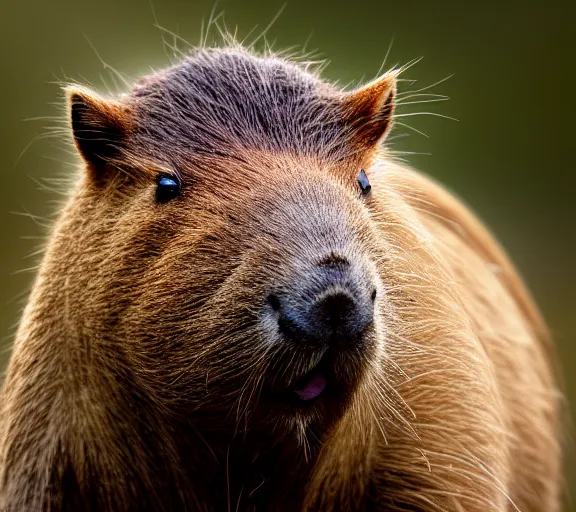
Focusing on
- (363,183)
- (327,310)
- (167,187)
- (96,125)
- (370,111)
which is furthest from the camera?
(370,111)

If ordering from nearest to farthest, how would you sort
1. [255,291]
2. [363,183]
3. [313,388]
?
[255,291], [313,388], [363,183]

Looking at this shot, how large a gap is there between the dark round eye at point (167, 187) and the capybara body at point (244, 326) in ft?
0.05

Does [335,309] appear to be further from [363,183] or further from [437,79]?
[437,79]

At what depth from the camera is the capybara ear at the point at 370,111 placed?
5215 mm

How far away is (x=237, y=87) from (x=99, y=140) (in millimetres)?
711

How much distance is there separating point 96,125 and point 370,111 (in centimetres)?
130

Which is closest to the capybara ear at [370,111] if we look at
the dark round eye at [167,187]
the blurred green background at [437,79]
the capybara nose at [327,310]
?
the dark round eye at [167,187]

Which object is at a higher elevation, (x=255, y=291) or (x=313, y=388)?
(x=255, y=291)

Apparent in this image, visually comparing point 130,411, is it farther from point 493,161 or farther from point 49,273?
point 493,161

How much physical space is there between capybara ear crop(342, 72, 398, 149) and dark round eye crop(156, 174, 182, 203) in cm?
88

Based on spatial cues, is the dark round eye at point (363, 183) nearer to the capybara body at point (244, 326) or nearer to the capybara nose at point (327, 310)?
the capybara body at point (244, 326)

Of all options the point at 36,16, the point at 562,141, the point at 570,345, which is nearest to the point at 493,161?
the point at 562,141

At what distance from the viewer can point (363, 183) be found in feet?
16.6

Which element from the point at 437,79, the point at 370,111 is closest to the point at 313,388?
the point at 370,111
